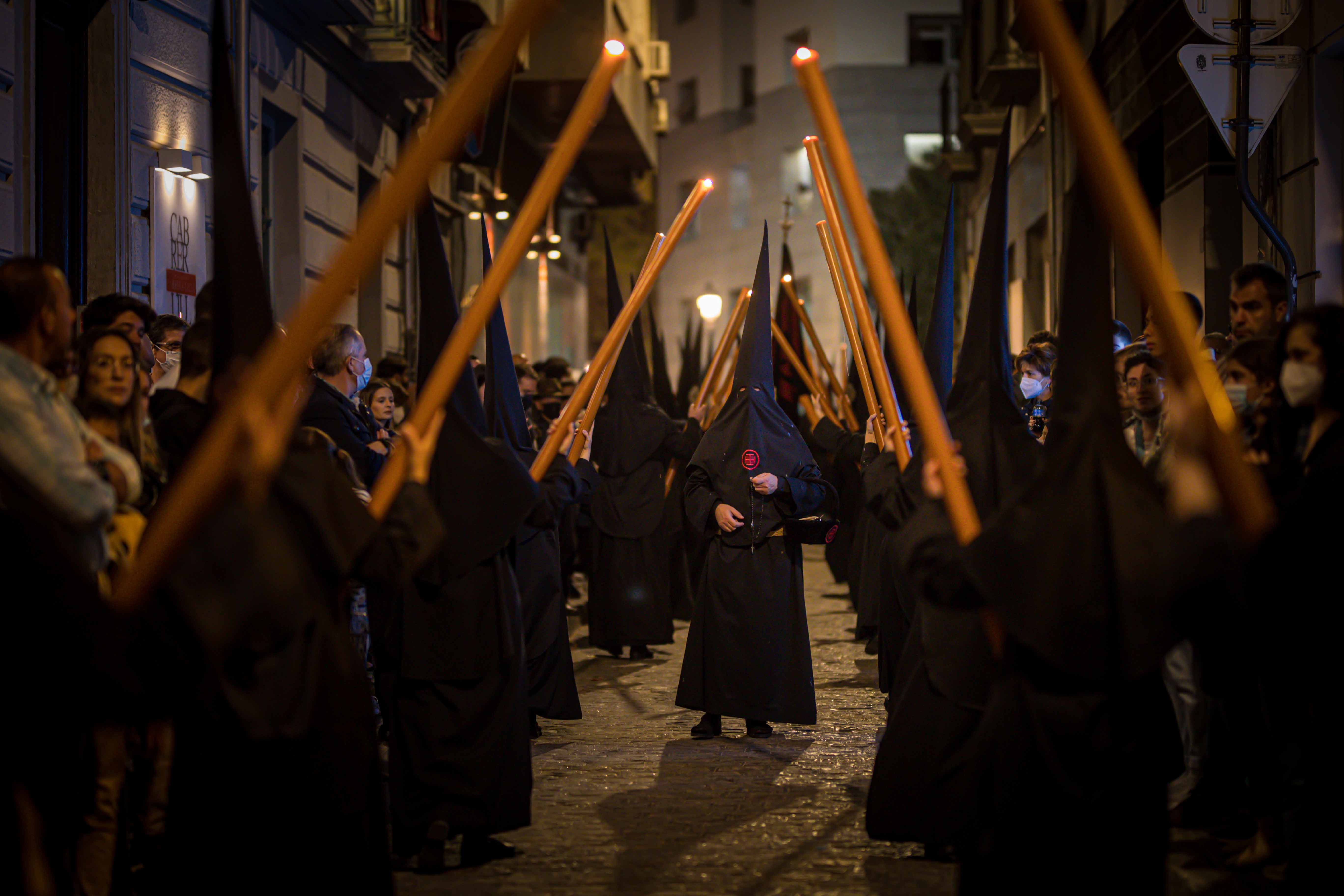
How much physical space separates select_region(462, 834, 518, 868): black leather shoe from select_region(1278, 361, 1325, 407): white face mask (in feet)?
10.4

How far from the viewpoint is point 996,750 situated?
3.39 metres

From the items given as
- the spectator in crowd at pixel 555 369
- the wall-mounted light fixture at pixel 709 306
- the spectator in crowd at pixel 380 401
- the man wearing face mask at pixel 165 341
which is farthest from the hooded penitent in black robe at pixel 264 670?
the wall-mounted light fixture at pixel 709 306

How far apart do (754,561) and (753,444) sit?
0.67m

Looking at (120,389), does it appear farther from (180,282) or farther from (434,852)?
(180,282)

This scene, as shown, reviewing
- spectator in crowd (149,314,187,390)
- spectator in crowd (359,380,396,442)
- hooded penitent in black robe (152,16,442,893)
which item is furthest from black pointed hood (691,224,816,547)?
hooded penitent in black robe (152,16,442,893)

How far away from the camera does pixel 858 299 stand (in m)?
4.71

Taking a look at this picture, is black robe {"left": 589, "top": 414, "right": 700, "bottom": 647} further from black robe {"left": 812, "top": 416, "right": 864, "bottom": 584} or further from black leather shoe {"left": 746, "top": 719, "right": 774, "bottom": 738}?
black leather shoe {"left": 746, "top": 719, "right": 774, "bottom": 738}

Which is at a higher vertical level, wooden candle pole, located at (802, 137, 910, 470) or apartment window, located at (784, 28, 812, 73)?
apartment window, located at (784, 28, 812, 73)

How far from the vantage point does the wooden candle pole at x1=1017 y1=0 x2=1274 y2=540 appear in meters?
2.99

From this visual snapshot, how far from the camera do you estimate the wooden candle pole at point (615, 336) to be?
196 inches

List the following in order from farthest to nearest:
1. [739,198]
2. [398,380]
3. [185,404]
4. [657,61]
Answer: [739,198], [657,61], [398,380], [185,404]

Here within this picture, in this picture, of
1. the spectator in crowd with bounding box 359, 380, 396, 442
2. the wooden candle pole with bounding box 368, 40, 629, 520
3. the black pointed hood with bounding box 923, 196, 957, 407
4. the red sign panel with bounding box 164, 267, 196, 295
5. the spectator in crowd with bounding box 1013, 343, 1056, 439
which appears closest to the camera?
the wooden candle pole with bounding box 368, 40, 629, 520

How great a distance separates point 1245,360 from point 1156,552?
1.74 m

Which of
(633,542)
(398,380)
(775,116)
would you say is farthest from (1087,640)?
(775,116)
